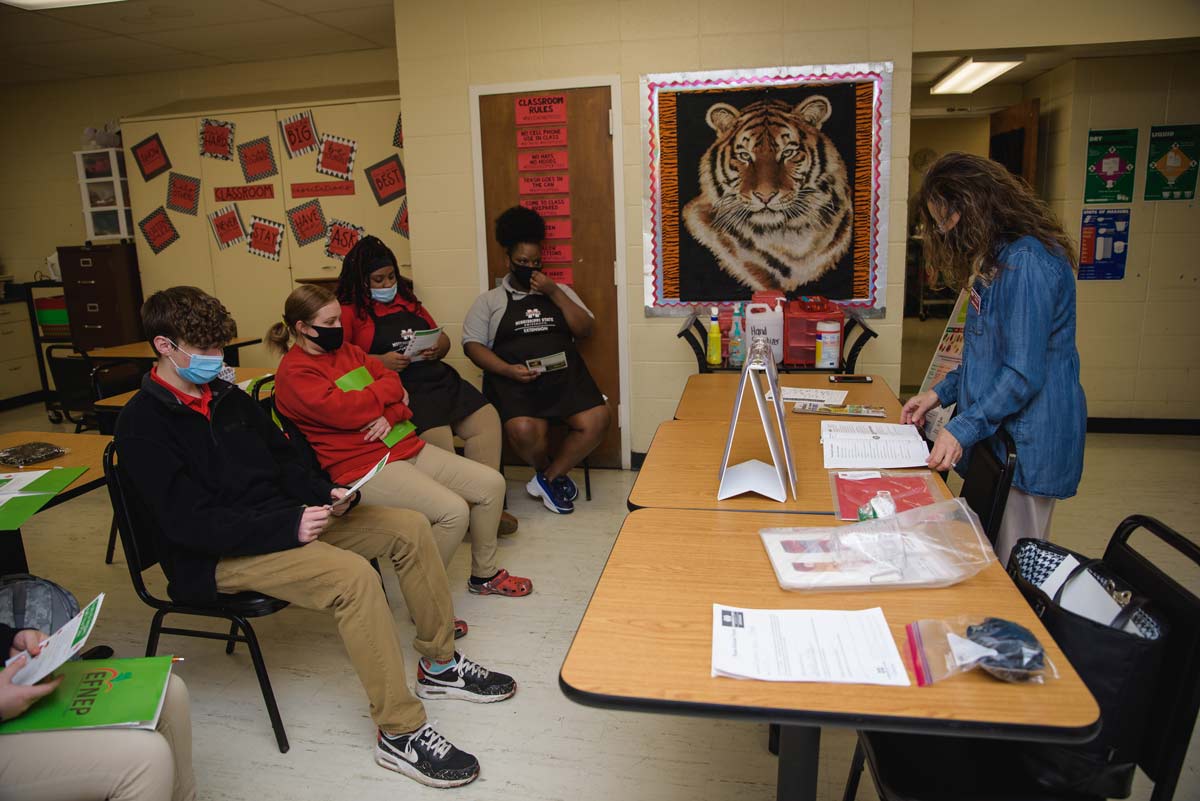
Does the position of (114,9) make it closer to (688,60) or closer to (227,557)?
(688,60)

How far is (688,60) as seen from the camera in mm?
4031

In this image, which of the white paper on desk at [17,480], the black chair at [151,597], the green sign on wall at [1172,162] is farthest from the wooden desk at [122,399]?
the green sign on wall at [1172,162]

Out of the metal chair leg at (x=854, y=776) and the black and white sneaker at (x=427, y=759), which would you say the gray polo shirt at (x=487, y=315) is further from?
the metal chair leg at (x=854, y=776)

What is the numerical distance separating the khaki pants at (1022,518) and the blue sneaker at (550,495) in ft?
7.17

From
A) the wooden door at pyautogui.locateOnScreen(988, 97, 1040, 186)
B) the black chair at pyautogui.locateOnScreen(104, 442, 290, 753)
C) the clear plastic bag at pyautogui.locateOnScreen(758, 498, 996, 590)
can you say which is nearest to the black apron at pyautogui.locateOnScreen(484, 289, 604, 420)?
the black chair at pyautogui.locateOnScreen(104, 442, 290, 753)

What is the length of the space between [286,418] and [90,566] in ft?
5.24

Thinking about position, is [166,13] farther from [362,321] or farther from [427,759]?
[427,759]

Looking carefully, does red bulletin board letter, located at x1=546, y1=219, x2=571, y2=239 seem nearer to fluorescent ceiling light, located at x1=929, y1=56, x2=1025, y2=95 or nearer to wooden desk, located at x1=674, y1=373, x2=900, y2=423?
wooden desk, located at x1=674, y1=373, x2=900, y2=423

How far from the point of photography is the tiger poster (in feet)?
13.0

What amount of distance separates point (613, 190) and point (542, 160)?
42 cm

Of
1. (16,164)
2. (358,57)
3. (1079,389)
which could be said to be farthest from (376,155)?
(1079,389)

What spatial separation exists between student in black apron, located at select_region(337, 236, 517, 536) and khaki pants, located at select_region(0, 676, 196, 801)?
196 cm

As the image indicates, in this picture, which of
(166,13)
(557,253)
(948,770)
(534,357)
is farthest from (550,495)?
(166,13)

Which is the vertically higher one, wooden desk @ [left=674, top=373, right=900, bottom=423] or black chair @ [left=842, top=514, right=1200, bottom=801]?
wooden desk @ [left=674, top=373, right=900, bottom=423]
